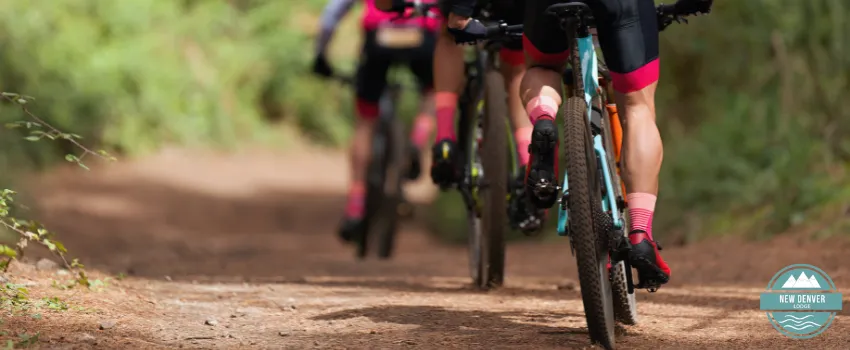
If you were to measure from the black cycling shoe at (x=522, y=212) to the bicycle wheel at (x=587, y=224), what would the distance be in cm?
133

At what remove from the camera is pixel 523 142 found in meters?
5.09

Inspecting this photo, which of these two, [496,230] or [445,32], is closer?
[496,230]

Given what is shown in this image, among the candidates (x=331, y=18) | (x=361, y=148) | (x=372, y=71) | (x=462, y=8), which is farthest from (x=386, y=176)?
(x=462, y=8)

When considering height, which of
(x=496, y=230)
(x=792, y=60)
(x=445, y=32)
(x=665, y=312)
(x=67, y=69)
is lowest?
(x=665, y=312)

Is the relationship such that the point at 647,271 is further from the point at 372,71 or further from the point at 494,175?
the point at 372,71

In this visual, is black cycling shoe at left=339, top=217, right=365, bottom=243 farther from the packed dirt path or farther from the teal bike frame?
the teal bike frame

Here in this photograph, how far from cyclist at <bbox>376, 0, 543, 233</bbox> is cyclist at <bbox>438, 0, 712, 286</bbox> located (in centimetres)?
118

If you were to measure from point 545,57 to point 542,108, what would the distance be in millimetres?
255

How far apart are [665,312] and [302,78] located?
43.6 feet

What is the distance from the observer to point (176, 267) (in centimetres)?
680

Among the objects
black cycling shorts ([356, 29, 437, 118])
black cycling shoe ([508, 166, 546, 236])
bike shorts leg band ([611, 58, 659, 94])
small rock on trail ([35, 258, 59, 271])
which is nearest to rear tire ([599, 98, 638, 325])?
bike shorts leg band ([611, 58, 659, 94])

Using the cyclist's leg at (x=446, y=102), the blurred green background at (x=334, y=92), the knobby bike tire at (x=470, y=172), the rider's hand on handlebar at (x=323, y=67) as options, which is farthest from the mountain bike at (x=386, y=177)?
the cyclist's leg at (x=446, y=102)

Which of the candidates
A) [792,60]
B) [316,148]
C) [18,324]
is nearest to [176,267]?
[18,324]

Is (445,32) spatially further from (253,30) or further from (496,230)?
(253,30)
